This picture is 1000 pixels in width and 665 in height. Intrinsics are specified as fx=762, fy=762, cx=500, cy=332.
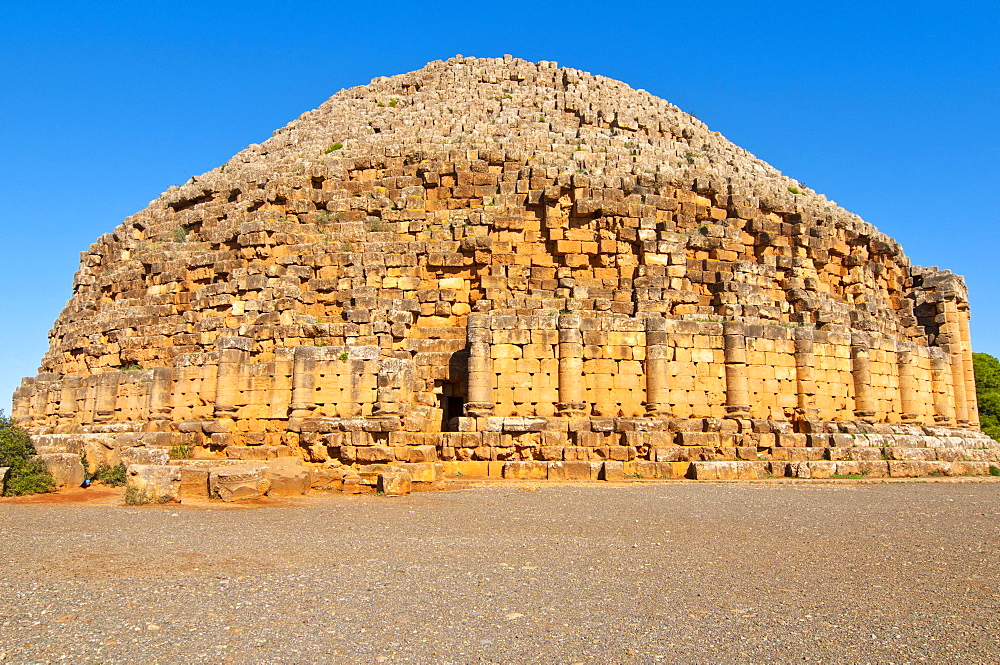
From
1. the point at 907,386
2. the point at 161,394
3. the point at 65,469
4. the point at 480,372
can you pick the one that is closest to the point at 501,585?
the point at 480,372

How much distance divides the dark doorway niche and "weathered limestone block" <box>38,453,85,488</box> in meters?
6.52

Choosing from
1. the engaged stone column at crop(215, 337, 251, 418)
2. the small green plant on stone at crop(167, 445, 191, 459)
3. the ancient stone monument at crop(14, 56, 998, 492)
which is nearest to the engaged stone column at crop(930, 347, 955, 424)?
the ancient stone monument at crop(14, 56, 998, 492)

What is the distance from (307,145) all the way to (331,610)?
710 inches

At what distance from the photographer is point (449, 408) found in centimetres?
1616

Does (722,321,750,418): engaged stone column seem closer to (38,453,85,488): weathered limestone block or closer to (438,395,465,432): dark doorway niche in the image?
(438,395,465,432): dark doorway niche

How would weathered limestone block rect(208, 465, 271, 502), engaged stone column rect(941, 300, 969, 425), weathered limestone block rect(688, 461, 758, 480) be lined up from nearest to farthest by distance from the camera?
weathered limestone block rect(208, 465, 271, 502), weathered limestone block rect(688, 461, 758, 480), engaged stone column rect(941, 300, 969, 425)

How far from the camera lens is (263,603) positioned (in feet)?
17.0

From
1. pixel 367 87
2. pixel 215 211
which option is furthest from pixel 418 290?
pixel 367 87

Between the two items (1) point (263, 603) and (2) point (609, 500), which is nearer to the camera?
(1) point (263, 603)

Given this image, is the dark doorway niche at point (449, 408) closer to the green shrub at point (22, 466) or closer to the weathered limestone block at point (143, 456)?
the weathered limestone block at point (143, 456)

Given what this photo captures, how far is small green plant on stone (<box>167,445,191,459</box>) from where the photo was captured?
14609 millimetres

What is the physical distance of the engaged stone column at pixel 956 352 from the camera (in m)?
20.6

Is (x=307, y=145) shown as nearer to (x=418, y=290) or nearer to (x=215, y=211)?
(x=215, y=211)

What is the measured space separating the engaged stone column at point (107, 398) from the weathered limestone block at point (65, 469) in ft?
13.3
